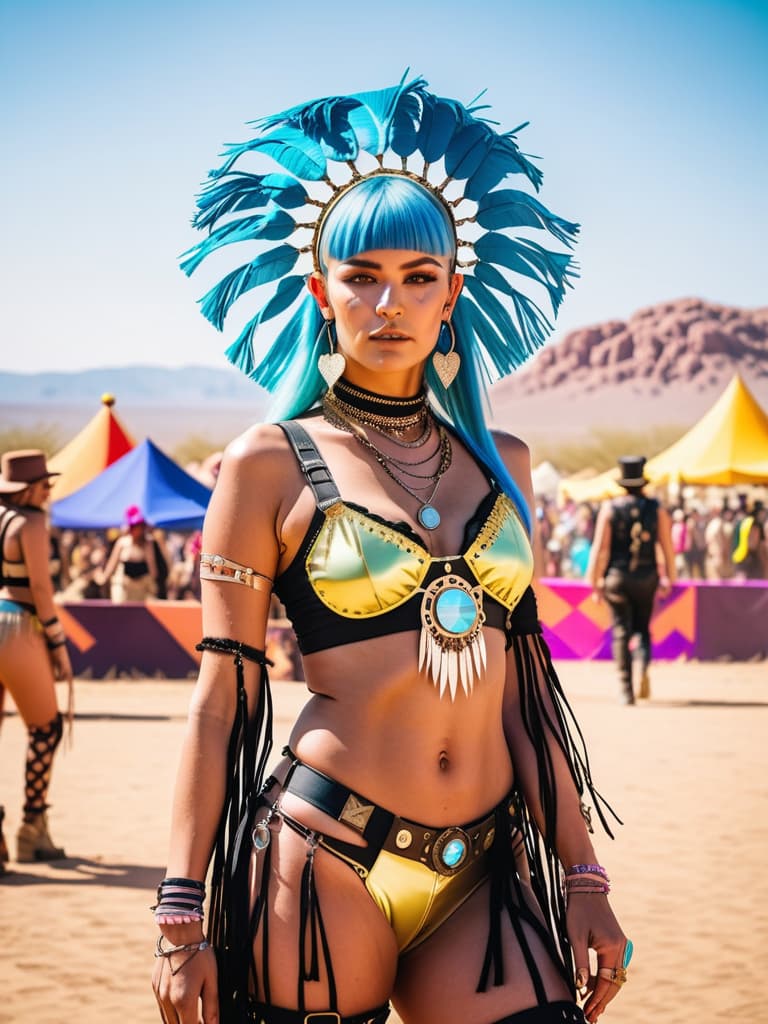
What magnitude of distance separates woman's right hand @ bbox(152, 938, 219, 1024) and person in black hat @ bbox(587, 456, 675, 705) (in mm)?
10774

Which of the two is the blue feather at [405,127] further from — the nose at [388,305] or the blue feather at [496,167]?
the nose at [388,305]

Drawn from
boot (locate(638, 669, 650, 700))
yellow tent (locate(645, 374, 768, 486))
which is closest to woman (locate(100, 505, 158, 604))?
boot (locate(638, 669, 650, 700))

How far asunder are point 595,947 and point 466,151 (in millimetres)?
1629

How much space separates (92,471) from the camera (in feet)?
81.1

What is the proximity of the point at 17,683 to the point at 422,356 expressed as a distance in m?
5.13

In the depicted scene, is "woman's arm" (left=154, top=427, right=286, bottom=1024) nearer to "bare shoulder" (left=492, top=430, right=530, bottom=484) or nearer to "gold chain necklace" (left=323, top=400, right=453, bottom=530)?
"gold chain necklace" (left=323, top=400, right=453, bottom=530)

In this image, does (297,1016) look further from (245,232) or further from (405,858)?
(245,232)

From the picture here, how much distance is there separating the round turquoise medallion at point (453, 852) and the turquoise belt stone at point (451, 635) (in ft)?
0.89

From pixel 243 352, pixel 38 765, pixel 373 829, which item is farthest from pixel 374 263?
pixel 38 765

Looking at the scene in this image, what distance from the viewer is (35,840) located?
24.7 feet

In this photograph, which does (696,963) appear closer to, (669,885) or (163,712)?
(669,885)

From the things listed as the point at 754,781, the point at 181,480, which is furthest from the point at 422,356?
the point at 181,480

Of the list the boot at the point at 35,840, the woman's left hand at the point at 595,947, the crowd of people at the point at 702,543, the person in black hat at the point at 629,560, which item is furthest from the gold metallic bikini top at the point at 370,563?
the crowd of people at the point at 702,543

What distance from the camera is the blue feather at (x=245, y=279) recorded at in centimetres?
304
